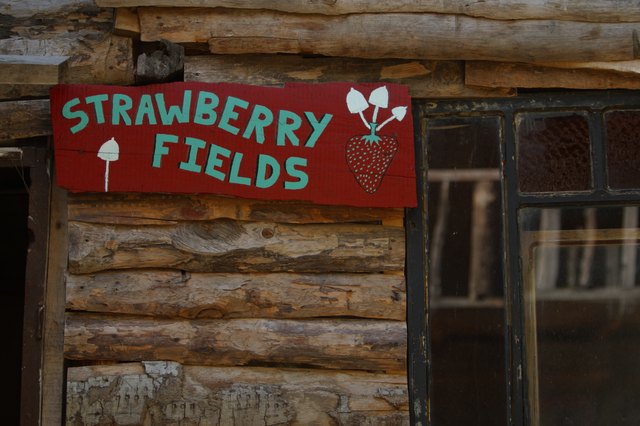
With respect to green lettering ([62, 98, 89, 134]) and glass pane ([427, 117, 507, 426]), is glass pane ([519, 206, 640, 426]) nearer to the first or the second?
glass pane ([427, 117, 507, 426])

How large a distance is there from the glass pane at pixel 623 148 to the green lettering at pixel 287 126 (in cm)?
169

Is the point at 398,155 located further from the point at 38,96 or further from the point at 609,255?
the point at 38,96

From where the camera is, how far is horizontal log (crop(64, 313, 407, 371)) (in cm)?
382

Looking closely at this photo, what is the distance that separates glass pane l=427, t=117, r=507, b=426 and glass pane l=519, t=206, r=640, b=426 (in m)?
0.17

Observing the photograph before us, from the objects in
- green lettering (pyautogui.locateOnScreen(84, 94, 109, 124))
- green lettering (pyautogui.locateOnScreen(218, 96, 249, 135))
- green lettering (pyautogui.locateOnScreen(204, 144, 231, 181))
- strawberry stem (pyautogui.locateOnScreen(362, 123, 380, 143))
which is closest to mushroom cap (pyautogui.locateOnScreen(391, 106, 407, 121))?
strawberry stem (pyautogui.locateOnScreen(362, 123, 380, 143))

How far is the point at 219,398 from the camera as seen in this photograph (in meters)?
3.78

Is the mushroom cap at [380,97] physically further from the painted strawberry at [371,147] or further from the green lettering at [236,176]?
the green lettering at [236,176]

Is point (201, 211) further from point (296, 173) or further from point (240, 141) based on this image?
point (296, 173)

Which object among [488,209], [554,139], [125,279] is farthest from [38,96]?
[554,139]

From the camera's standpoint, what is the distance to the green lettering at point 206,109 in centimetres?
389

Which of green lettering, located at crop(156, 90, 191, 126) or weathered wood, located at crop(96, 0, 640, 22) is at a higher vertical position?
weathered wood, located at crop(96, 0, 640, 22)

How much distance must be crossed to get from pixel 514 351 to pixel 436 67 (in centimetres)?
158

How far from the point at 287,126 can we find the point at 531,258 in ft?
4.86

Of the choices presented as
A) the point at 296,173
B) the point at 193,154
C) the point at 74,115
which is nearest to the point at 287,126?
the point at 296,173
